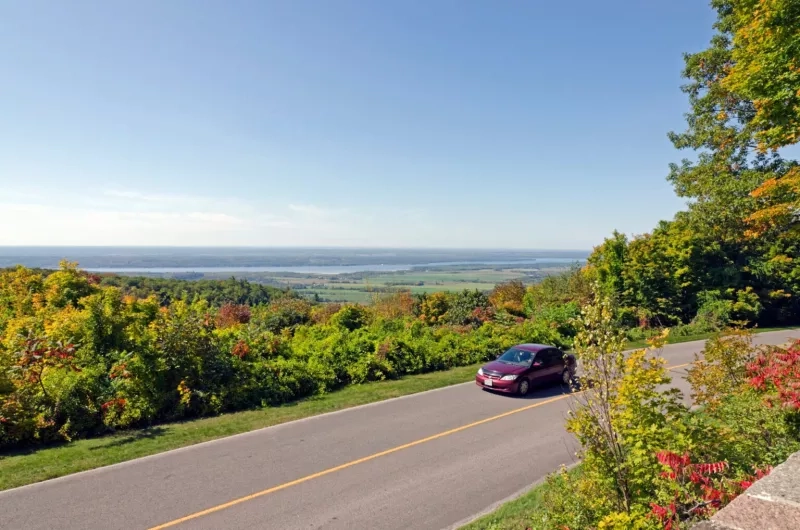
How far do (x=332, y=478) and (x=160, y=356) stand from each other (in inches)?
274

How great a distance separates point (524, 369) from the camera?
46.0 ft

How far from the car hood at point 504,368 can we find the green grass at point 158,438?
2.27 meters

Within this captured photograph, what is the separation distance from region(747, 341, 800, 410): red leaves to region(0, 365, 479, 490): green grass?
30.1ft

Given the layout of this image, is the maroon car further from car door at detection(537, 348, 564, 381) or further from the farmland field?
the farmland field

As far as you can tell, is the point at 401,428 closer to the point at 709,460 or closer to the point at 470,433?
the point at 470,433

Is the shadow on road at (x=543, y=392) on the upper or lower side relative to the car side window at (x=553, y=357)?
lower

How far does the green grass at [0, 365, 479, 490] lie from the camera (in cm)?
840

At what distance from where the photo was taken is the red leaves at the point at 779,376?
6.47 metres

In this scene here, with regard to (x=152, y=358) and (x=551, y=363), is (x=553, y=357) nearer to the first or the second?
(x=551, y=363)

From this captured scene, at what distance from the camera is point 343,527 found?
6.70 meters

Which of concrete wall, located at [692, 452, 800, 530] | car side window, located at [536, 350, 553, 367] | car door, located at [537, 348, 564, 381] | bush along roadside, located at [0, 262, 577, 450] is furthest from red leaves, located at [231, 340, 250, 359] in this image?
concrete wall, located at [692, 452, 800, 530]

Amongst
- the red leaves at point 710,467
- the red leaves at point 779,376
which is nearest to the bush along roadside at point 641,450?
the red leaves at point 710,467

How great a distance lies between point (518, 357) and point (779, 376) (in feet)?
25.8

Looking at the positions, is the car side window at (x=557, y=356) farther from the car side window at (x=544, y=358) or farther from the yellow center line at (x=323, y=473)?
the yellow center line at (x=323, y=473)
